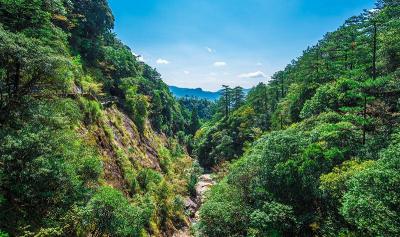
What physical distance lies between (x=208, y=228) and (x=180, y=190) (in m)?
20.7

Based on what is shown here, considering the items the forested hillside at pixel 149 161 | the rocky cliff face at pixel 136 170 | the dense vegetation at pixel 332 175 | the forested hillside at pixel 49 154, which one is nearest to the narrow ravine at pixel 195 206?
the forested hillside at pixel 149 161

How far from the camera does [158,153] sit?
5378 centimetres

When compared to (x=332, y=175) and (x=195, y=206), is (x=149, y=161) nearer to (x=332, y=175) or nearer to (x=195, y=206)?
(x=195, y=206)

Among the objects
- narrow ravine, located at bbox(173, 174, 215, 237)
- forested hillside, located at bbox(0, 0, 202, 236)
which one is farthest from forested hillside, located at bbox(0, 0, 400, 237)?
narrow ravine, located at bbox(173, 174, 215, 237)

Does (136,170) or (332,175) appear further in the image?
(136,170)

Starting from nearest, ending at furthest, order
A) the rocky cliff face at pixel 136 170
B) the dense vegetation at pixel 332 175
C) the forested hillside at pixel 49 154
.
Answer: the dense vegetation at pixel 332 175, the forested hillside at pixel 49 154, the rocky cliff face at pixel 136 170

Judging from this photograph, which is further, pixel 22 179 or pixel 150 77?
pixel 150 77

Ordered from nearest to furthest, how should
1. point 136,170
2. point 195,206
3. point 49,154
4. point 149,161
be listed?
point 49,154, point 136,170, point 149,161, point 195,206

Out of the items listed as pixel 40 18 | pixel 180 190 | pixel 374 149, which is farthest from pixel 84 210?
pixel 180 190

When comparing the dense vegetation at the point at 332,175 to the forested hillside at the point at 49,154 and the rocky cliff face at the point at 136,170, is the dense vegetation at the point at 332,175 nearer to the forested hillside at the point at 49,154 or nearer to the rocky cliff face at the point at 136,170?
the rocky cliff face at the point at 136,170

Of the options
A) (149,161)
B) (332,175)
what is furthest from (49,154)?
(149,161)

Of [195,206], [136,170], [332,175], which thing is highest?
[332,175]

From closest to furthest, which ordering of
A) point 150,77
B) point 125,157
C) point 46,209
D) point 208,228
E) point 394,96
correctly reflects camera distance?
point 46,209 < point 208,228 < point 394,96 < point 125,157 < point 150,77

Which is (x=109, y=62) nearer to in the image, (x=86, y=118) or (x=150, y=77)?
(x=86, y=118)
